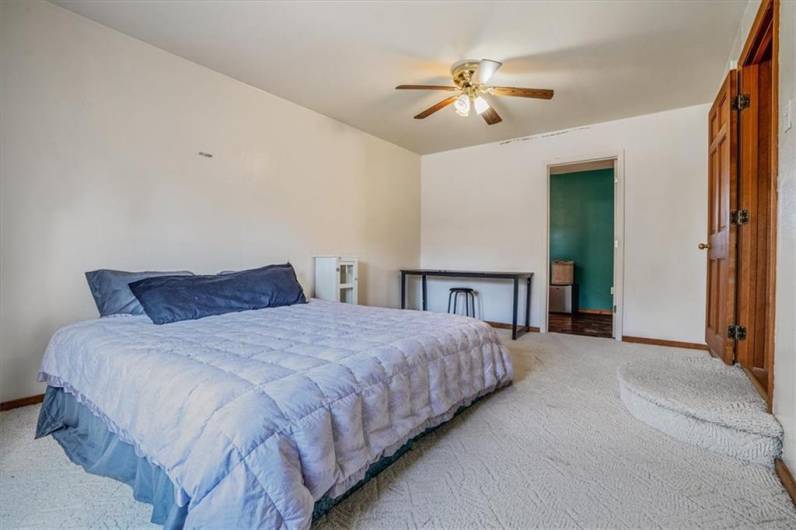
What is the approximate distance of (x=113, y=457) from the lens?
1481 millimetres

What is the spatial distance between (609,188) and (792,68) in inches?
195

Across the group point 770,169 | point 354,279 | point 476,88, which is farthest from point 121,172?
point 770,169

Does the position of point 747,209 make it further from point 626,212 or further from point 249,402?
point 249,402

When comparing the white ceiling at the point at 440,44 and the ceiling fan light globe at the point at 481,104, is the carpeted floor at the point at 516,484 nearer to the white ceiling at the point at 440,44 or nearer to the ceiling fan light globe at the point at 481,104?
the ceiling fan light globe at the point at 481,104

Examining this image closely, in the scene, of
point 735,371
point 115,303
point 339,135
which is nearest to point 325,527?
point 115,303

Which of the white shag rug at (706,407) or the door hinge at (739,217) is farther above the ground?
the door hinge at (739,217)

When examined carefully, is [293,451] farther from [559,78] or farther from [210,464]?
[559,78]

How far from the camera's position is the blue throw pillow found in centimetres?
227

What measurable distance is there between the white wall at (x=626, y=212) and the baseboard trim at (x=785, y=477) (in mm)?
2598

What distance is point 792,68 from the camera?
1.41 metres

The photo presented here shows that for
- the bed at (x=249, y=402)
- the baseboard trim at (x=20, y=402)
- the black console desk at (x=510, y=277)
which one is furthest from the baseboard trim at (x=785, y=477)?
the baseboard trim at (x=20, y=402)

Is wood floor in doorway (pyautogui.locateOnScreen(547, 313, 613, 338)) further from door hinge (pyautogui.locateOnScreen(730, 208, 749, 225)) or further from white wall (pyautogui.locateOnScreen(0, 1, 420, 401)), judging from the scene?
white wall (pyautogui.locateOnScreen(0, 1, 420, 401))

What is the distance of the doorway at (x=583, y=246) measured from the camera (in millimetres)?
5992

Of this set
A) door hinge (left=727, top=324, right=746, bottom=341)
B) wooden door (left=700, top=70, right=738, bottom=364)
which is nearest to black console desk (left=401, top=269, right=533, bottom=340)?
wooden door (left=700, top=70, right=738, bottom=364)
